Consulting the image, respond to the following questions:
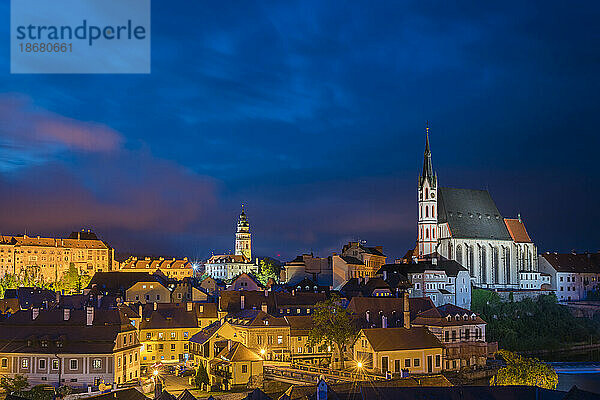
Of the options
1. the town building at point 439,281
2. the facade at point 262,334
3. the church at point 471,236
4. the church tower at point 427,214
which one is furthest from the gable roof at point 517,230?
the facade at point 262,334

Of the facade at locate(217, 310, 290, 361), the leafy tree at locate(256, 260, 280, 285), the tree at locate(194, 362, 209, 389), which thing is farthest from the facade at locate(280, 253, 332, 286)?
the tree at locate(194, 362, 209, 389)

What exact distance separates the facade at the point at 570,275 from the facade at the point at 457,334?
38548mm

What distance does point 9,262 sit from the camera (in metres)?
121

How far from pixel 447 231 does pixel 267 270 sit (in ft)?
137

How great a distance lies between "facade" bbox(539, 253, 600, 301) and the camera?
94.4 metres

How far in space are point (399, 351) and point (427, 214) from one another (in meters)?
46.4

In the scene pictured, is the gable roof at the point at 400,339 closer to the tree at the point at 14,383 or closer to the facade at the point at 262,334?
the facade at the point at 262,334

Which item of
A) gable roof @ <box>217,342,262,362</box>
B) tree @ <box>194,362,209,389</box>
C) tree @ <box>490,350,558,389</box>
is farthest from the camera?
gable roof @ <box>217,342,262,362</box>

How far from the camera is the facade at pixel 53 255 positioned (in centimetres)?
12150

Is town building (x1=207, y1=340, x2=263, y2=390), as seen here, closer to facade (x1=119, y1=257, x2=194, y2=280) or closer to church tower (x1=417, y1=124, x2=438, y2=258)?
church tower (x1=417, y1=124, x2=438, y2=258)

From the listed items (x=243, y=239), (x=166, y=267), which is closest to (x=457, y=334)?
(x=166, y=267)

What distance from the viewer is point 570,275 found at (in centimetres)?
9500

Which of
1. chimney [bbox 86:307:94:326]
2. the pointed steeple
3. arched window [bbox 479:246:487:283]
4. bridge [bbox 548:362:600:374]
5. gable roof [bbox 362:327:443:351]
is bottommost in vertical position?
bridge [bbox 548:362:600:374]

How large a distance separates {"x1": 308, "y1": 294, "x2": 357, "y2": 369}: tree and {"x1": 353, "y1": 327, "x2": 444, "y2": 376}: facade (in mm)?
1125
